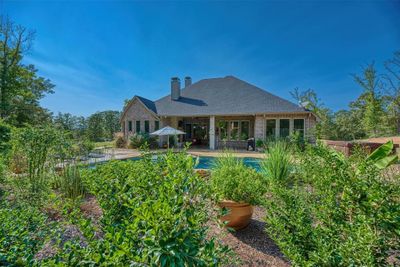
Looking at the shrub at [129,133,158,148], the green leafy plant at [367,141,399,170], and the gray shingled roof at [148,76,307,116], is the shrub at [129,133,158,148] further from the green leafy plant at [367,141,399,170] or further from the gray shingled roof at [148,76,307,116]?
the green leafy plant at [367,141,399,170]

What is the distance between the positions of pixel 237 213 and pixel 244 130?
1687cm

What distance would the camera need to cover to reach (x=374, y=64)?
22.5 meters

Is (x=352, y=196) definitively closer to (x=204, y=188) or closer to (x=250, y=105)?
(x=204, y=188)

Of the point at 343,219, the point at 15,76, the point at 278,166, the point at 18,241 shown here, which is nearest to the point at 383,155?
the point at 343,219

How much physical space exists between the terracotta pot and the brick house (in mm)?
14139

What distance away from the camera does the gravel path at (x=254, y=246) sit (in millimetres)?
2906

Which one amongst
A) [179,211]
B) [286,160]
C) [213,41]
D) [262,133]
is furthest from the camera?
[262,133]

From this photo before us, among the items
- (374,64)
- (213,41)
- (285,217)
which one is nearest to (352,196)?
(285,217)

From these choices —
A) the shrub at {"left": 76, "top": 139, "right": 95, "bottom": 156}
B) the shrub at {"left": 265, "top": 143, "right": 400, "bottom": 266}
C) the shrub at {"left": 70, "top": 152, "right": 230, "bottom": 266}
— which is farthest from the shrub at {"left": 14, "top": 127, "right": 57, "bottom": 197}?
the shrub at {"left": 265, "top": 143, "right": 400, "bottom": 266}

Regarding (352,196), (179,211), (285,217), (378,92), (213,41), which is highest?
(213,41)

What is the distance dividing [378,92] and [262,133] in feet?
56.4

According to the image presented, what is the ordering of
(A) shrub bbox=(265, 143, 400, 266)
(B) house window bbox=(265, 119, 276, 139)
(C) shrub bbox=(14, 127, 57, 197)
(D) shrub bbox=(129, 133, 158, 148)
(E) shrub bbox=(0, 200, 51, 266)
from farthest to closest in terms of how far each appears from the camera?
(D) shrub bbox=(129, 133, 158, 148) < (B) house window bbox=(265, 119, 276, 139) < (C) shrub bbox=(14, 127, 57, 197) < (A) shrub bbox=(265, 143, 400, 266) < (E) shrub bbox=(0, 200, 51, 266)

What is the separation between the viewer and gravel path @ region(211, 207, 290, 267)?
2906 mm

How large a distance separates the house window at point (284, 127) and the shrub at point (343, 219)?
51.0 ft
